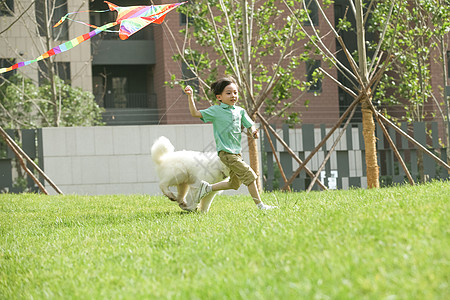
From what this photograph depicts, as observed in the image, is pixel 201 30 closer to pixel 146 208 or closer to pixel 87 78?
pixel 146 208

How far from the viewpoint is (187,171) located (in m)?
7.81

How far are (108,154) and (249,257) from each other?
10623 mm

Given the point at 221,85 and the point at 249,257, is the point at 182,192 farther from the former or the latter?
the point at 249,257

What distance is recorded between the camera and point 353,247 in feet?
12.8

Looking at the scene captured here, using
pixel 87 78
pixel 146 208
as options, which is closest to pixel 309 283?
pixel 146 208

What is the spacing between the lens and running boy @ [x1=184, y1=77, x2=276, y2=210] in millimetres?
7367

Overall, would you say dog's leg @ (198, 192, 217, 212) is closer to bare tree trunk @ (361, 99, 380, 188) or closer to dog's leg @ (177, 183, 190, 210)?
dog's leg @ (177, 183, 190, 210)

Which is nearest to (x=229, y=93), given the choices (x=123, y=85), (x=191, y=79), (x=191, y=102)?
(x=191, y=102)

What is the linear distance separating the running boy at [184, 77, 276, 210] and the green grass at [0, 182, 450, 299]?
0.80m

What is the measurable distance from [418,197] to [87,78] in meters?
19.7

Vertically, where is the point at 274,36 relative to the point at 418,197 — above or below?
above

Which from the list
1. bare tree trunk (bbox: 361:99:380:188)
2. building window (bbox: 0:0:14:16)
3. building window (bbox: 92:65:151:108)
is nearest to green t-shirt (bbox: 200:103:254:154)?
bare tree trunk (bbox: 361:99:380:188)

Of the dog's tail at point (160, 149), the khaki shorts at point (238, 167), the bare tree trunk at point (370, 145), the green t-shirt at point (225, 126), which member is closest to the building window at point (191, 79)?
the bare tree trunk at point (370, 145)

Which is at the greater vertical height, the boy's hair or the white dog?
the boy's hair
